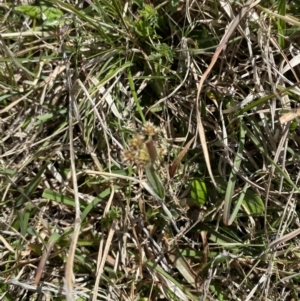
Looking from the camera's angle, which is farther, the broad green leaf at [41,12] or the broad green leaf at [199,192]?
the broad green leaf at [41,12]

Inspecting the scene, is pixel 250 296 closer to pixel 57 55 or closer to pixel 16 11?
pixel 57 55

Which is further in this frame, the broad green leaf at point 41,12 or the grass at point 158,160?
the broad green leaf at point 41,12

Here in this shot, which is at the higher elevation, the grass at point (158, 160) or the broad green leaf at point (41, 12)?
the broad green leaf at point (41, 12)

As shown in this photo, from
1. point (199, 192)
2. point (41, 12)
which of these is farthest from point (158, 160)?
point (41, 12)

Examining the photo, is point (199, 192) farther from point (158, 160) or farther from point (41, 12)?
point (41, 12)

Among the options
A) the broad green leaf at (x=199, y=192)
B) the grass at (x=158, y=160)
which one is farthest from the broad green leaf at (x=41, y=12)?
the broad green leaf at (x=199, y=192)

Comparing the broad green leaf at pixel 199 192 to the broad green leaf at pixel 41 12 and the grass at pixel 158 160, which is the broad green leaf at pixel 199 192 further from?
the broad green leaf at pixel 41 12

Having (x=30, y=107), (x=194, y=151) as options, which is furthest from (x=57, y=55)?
(x=194, y=151)
